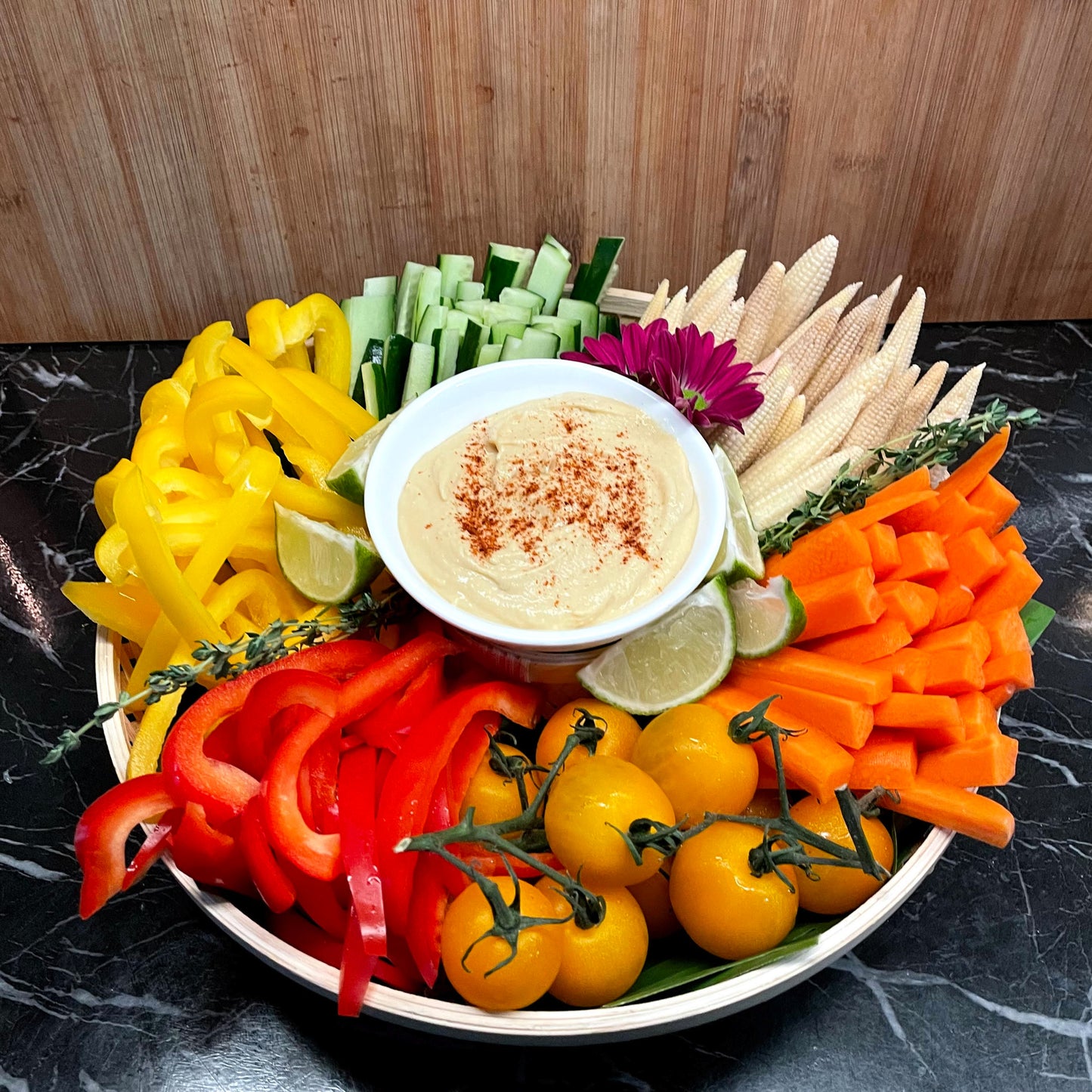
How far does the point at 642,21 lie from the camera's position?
1885 mm

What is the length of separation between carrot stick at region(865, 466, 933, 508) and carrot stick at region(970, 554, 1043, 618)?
163 mm

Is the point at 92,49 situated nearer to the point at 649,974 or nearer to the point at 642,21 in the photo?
the point at 642,21

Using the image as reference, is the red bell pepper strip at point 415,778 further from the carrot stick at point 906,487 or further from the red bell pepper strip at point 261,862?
the carrot stick at point 906,487

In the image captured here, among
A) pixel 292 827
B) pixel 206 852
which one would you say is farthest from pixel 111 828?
pixel 292 827

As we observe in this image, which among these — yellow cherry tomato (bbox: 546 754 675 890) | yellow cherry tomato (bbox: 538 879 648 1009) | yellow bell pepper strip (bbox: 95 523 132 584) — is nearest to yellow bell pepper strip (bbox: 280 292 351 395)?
yellow bell pepper strip (bbox: 95 523 132 584)

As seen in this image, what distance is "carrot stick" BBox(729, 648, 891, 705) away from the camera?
53.7 inches

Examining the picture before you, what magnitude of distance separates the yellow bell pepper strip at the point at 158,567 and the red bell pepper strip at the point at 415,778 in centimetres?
33

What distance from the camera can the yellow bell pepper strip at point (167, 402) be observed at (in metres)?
1.65

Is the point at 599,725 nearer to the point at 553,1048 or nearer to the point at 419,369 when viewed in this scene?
the point at 553,1048

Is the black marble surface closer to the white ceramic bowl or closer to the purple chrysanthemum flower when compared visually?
the white ceramic bowl

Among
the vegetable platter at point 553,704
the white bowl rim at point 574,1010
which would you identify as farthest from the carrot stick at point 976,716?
the white bowl rim at point 574,1010

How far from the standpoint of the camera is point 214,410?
154 centimetres

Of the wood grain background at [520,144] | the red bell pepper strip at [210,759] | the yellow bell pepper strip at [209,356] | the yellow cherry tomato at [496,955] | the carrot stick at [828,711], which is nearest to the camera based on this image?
the yellow cherry tomato at [496,955]

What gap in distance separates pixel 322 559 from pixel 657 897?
660mm
